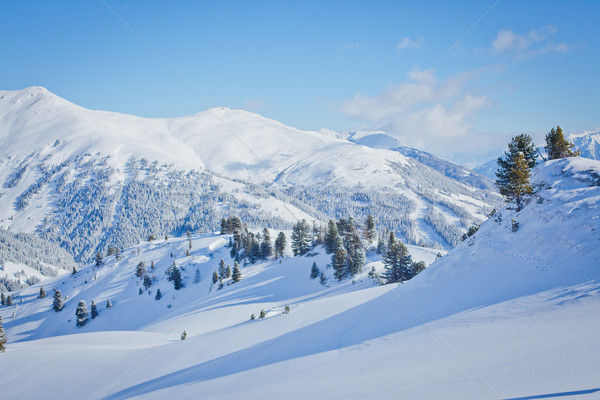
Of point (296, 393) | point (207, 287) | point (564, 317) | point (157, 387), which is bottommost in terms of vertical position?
point (207, 287)

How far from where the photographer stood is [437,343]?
39.9ft

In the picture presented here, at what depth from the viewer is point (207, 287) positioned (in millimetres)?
78938

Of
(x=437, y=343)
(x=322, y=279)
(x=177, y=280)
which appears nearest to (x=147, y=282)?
(x=177, y=280)

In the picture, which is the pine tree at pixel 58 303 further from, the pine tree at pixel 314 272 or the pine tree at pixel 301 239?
the pine tree at pixel 314 272

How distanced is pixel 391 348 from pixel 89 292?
412ft

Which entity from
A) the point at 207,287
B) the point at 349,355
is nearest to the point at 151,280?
the point at 207,287

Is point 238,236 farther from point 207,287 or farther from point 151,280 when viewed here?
point 151,280

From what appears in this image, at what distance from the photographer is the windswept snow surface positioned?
8727mm

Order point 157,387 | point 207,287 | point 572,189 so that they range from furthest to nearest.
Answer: point 207,287
point 572,189
point 157,387

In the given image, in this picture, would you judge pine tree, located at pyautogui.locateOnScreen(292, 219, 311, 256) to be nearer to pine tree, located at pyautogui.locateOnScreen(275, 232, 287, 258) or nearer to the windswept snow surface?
pine tree, located at pyautogui.locateOnScreen(275, 232, 287, 258)

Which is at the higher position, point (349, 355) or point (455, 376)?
point (455, 376)

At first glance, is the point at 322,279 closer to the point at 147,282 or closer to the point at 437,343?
the point at 437,343

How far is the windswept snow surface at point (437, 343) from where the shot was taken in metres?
8.73

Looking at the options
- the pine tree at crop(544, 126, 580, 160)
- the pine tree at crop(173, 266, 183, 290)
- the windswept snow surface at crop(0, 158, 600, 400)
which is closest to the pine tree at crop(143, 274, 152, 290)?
the pine tree at crop(173, 266, 183, 290)
